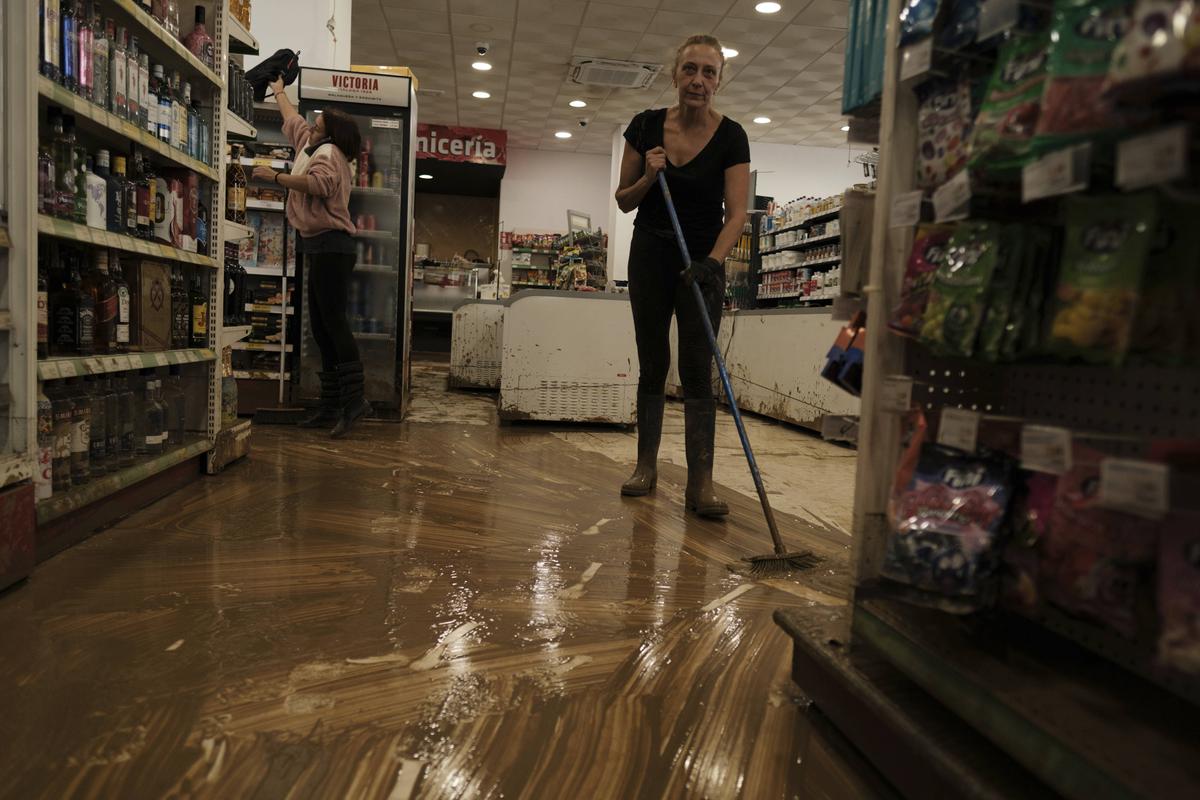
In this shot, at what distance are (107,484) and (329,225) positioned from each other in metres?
2.08

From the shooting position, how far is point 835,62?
26.6ft

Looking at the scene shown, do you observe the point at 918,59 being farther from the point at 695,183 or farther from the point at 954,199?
the point at 695,183

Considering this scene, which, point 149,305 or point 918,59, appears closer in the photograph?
point 918,59

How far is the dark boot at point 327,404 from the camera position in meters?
4.30

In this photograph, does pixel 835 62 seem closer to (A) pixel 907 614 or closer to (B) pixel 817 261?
(B) pixel 817 261

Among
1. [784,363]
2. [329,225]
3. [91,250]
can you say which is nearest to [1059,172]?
[91,250]

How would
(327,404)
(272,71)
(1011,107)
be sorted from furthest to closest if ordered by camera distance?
(327,404) < (272,71) < (1011,107)

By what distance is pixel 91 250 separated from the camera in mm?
2307

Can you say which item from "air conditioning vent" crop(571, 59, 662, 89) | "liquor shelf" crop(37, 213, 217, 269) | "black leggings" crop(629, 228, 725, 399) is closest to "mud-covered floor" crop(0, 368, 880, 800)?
"black leggings" crop(629, 228, 725, 399)

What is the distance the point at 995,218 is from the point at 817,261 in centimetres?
591

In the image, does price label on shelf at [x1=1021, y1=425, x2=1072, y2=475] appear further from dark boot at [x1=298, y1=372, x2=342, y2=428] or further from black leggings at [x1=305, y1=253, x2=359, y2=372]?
dark boot at [x1=298, y1=372, x2=342, y2=428]

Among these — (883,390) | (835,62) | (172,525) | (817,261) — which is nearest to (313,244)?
(172,525)

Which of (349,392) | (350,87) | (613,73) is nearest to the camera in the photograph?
(349,392)

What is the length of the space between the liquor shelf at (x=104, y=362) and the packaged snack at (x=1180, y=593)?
2.16 m
